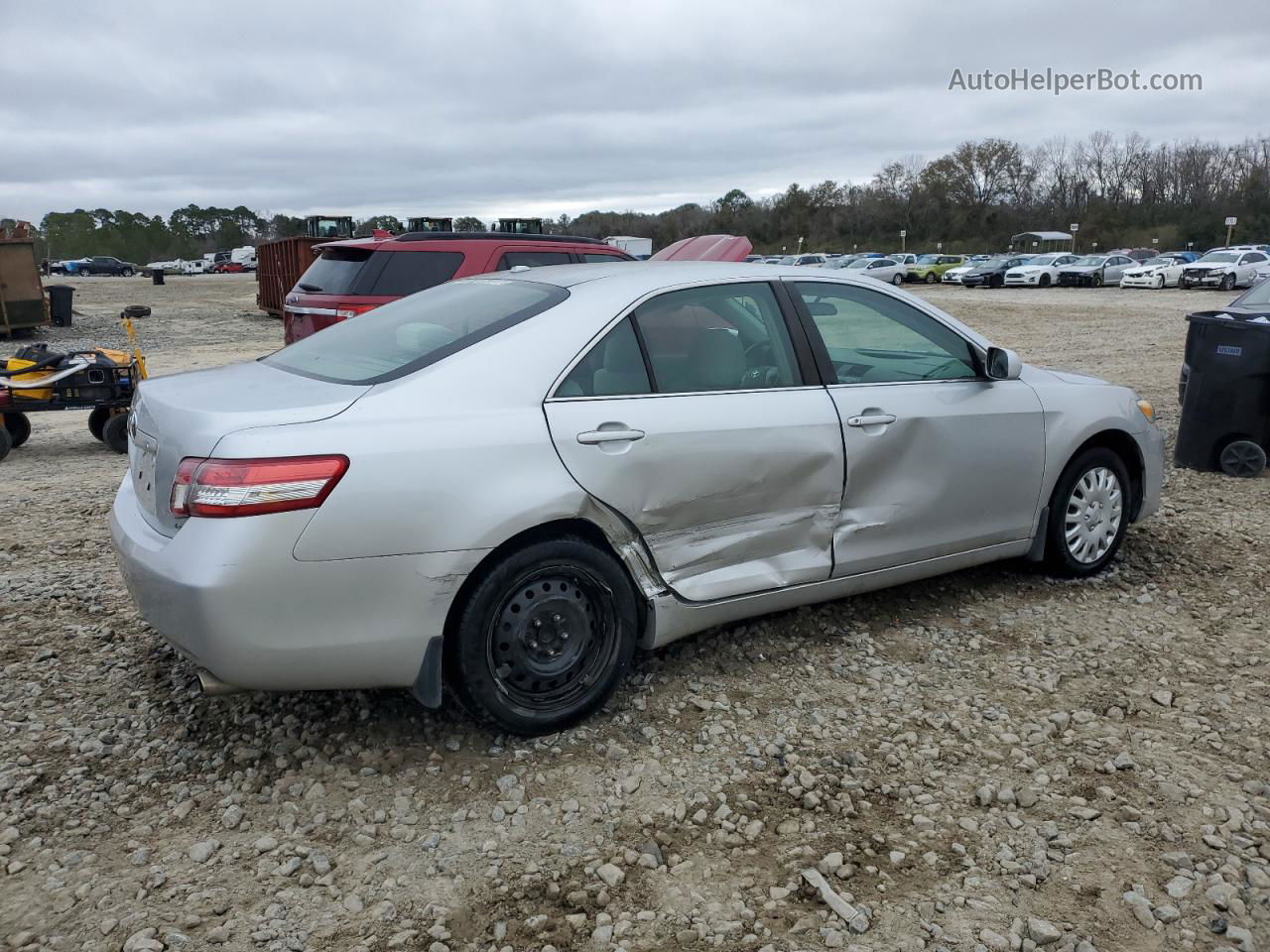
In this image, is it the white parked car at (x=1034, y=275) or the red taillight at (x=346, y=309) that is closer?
the red taillight at (x=346, y=309)

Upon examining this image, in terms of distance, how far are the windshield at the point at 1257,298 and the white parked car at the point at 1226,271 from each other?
97.6ft

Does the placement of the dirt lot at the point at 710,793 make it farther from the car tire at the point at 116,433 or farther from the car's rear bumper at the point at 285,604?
A: the car tire at the point at 116,433

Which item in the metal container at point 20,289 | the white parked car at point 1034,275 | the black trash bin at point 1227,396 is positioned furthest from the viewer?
the white parked car at point 1034,275

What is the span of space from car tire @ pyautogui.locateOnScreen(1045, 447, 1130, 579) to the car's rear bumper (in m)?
3.01

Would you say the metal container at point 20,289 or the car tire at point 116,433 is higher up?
the metal container at point 20,289

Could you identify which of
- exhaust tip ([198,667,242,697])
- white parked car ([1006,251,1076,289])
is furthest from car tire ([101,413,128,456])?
white parked car ([1006,251,1076,289])

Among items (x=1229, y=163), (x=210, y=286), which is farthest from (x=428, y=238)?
(x=1229, y=163)

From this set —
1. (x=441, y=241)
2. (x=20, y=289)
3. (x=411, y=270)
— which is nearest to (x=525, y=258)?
(x=441, y=241)

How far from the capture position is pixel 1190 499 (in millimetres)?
6613

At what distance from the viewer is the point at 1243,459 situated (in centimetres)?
718

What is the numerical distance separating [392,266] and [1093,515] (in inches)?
245

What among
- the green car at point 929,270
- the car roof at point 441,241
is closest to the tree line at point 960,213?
the green car at point 929,270

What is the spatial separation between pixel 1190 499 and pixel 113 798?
6308 millimetres

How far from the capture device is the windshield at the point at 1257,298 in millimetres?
8070
